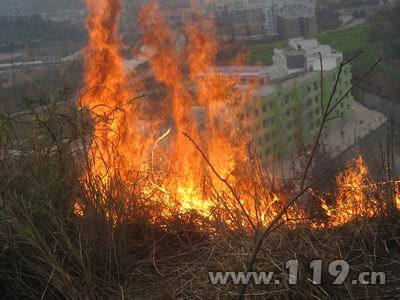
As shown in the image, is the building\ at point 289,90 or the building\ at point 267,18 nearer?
the building\ at point 289,90

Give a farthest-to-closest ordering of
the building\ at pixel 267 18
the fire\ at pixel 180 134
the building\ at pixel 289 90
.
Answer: the building\ at pixel 267 18
the building\ at pixel 289 90
the fire\ at pixel 180 134

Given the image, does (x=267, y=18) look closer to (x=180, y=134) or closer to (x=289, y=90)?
(x=289, y=90)

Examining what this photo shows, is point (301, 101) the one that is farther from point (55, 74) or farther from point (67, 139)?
point (67, 139)

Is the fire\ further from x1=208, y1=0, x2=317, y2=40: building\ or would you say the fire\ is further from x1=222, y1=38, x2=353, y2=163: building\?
x1=208, y1=0, x2=317, y2=40: building\

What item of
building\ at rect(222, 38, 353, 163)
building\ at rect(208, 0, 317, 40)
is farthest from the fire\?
building\ at rect(208, 0, 317, 40)

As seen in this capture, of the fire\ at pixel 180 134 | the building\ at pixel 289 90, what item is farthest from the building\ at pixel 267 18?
the fire\ at pixel 180 134

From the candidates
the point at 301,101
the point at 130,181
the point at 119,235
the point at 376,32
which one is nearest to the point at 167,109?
the point at 130,181

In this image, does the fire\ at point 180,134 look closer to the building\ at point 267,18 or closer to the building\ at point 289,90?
the building\ at point 289,90

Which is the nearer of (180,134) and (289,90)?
(180,134)

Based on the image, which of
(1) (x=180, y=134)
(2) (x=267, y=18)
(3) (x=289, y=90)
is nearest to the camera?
(1) (x=180, y=134)

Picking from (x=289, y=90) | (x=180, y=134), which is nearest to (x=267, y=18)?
(x=289, y=90)

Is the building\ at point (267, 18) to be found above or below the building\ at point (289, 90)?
above

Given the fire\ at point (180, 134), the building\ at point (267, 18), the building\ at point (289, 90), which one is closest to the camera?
the fire\ at point (180, 134)

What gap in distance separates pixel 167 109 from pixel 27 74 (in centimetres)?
306
